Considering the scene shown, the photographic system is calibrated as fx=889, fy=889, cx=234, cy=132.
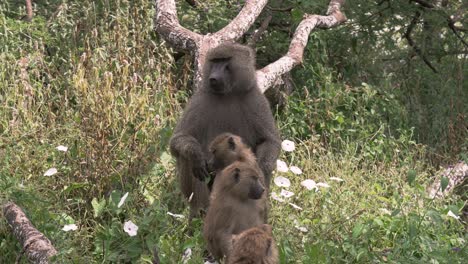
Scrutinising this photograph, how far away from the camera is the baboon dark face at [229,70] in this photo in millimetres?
5383

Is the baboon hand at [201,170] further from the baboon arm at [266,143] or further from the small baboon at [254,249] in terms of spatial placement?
the small baboon at [254,249]

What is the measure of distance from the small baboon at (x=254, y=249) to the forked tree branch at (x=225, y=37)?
2580mm

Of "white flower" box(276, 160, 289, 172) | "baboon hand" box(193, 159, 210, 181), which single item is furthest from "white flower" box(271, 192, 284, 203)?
"baboon hand" box(193, 159, 210, 181)

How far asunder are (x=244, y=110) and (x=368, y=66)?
3126mm

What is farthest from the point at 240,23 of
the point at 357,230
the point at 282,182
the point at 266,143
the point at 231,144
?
the point at 357,230

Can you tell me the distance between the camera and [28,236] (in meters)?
4.61

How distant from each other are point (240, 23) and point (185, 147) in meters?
1.73

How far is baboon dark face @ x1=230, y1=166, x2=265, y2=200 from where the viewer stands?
432 cm

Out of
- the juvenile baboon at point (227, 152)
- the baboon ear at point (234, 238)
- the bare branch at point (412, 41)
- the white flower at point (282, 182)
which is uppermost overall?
the baboon ear at point (234, 238)

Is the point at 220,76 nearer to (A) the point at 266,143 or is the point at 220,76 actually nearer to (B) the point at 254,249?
(A) the point at 266,143

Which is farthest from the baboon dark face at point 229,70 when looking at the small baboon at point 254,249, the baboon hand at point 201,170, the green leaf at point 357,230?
the small baboon at point 254,249

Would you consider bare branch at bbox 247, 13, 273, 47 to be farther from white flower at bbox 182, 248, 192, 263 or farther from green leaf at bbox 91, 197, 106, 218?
white flower at bbox 182, 248, 192, 263

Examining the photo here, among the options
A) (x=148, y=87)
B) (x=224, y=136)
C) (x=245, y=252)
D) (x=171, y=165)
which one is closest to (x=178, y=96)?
(x=148, y=87)

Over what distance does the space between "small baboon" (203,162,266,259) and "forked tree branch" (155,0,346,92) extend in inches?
76.6
